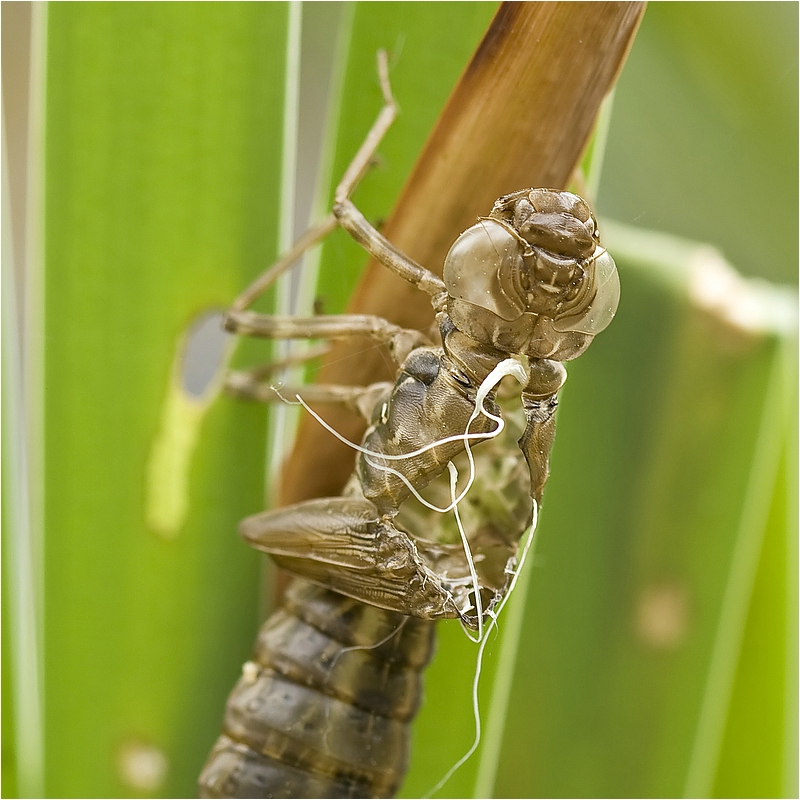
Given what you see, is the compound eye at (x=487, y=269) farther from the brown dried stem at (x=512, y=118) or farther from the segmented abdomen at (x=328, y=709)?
the segmented abdomen at (x=328, y=709)

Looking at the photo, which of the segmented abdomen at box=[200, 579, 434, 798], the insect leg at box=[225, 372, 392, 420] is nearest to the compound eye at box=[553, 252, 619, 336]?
the insect leg at box=[225, 372, 392, 420]

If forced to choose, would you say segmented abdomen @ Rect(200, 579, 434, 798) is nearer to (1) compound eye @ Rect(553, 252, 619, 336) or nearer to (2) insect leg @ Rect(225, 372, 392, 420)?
(2) insect leg @ Rect(225, 372, 392, 420)

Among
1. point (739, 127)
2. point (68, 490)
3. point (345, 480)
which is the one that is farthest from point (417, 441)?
point (739, 127)

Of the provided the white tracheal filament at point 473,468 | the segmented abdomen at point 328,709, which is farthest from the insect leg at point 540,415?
the segmented abdomen at point 328,709

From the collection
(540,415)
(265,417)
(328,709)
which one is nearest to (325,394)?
(265,417)

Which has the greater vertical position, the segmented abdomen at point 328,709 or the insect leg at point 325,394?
the insect leg at point 325,394

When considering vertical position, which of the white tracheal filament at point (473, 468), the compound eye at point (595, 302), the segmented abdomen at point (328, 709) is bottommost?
the segmented abdomen at point (328, 709)
